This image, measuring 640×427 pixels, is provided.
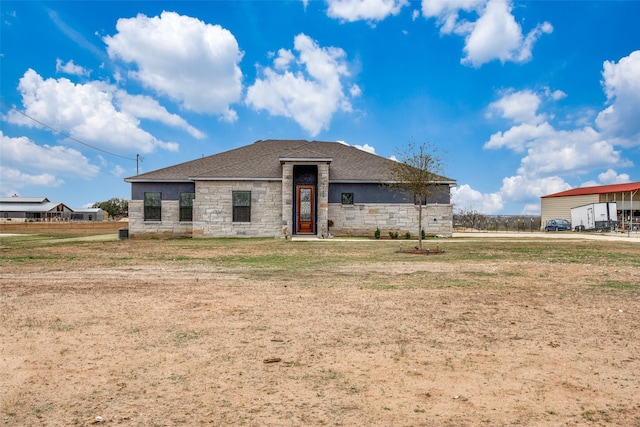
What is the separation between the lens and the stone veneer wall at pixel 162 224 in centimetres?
2766

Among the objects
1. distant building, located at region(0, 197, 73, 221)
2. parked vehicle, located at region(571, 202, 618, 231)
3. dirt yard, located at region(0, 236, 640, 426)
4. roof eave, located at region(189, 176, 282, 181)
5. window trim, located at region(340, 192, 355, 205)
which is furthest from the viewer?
distant building, located at region(0, 197, 73, 221)

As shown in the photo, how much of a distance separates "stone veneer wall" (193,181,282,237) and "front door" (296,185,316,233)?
56.6 inches

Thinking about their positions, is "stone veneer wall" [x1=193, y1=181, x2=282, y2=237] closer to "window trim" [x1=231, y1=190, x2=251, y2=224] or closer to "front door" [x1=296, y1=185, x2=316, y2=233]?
"window trim" [x1=231, y1=190, x2=251, y2=224]

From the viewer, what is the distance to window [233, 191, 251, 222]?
26.8 metres

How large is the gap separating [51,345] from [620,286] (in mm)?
10864

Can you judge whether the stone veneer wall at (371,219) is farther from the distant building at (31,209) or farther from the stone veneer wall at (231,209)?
the distant building at (31,209)

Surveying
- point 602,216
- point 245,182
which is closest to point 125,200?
point 245,182

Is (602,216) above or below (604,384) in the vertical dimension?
above

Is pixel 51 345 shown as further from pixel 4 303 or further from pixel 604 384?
pixel 604 384

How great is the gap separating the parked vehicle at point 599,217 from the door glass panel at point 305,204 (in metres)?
29.3

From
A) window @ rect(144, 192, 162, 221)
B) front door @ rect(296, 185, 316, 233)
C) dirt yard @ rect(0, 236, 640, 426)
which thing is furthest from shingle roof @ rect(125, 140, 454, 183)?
dirt yard @ rect(0, 236, 640, 426)

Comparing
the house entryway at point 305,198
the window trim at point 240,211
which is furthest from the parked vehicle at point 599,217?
the window trim at point 240,211

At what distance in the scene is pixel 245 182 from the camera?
26.7 meters

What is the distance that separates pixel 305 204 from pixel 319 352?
2271 centimetres
